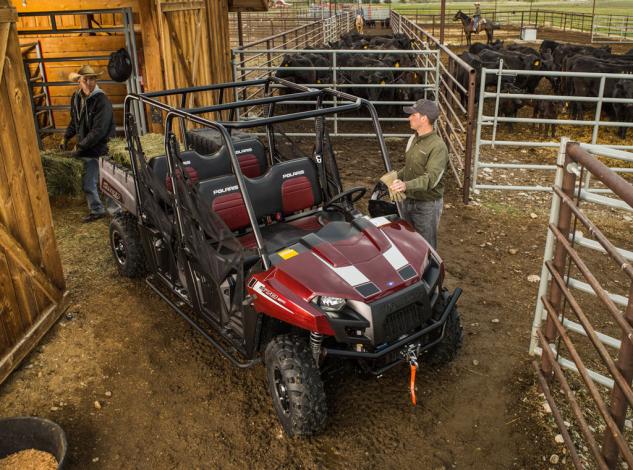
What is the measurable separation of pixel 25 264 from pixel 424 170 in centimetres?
355

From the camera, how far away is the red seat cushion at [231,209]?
493cm

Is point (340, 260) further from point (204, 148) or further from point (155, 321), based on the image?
point (204, 148)

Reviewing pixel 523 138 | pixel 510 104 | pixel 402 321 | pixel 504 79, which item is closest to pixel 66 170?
pixel 402 321

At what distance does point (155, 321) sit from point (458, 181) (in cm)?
536

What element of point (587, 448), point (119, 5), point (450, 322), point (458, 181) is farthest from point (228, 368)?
point (119, 5)

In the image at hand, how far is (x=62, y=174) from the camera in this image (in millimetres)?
8688

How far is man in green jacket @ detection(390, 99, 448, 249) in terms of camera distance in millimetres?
5379

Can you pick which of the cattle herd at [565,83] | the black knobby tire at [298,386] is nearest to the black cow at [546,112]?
the cattle herd at [565,83]

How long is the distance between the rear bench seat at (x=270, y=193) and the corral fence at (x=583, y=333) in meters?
2.00

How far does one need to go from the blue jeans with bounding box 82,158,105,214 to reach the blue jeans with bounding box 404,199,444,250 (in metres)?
4.43

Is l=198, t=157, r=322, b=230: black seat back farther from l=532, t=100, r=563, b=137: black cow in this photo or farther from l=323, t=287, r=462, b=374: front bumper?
l=532, t=100, r=563, b=137: black cow

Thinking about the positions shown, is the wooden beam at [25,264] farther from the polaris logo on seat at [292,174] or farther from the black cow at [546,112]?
the black cow at [546,112]

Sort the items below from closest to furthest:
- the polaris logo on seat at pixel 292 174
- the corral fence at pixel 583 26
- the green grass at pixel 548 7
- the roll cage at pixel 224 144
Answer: the roll cage at pixel 224 144 → the polaris logo on seat at pixel 292 174 → the corral fence at pixel 583 26 → the green grass at pixel 548 7

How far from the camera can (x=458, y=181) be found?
9336mm
